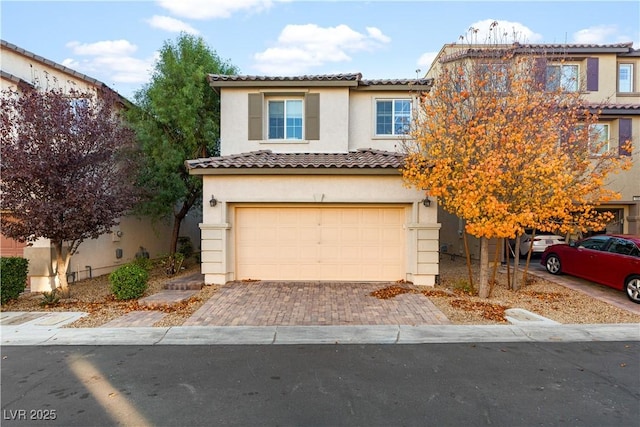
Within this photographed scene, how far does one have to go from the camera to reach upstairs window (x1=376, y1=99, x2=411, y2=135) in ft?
40.4

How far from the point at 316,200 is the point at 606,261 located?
8.00 metres

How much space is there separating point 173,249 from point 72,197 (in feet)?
18.1

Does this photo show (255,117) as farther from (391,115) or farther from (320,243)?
(320,243)

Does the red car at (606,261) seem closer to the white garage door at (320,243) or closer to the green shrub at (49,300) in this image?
the white garage door at (320,243)

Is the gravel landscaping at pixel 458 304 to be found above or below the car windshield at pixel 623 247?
below

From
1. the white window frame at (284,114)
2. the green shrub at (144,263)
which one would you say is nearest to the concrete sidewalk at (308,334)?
the green shrub at (144,263)

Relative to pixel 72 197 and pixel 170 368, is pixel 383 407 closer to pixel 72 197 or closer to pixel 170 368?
pixel 170 368

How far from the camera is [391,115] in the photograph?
12422 mm

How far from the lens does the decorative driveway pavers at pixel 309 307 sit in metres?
7.16

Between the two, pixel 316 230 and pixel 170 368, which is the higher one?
pixel 316 230

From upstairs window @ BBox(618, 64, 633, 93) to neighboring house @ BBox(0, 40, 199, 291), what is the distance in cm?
2110

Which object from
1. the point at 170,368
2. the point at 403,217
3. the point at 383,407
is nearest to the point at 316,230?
the point at 403,217

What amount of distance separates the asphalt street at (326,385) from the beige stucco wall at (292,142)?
763 cm

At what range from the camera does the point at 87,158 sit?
28.3 ft
